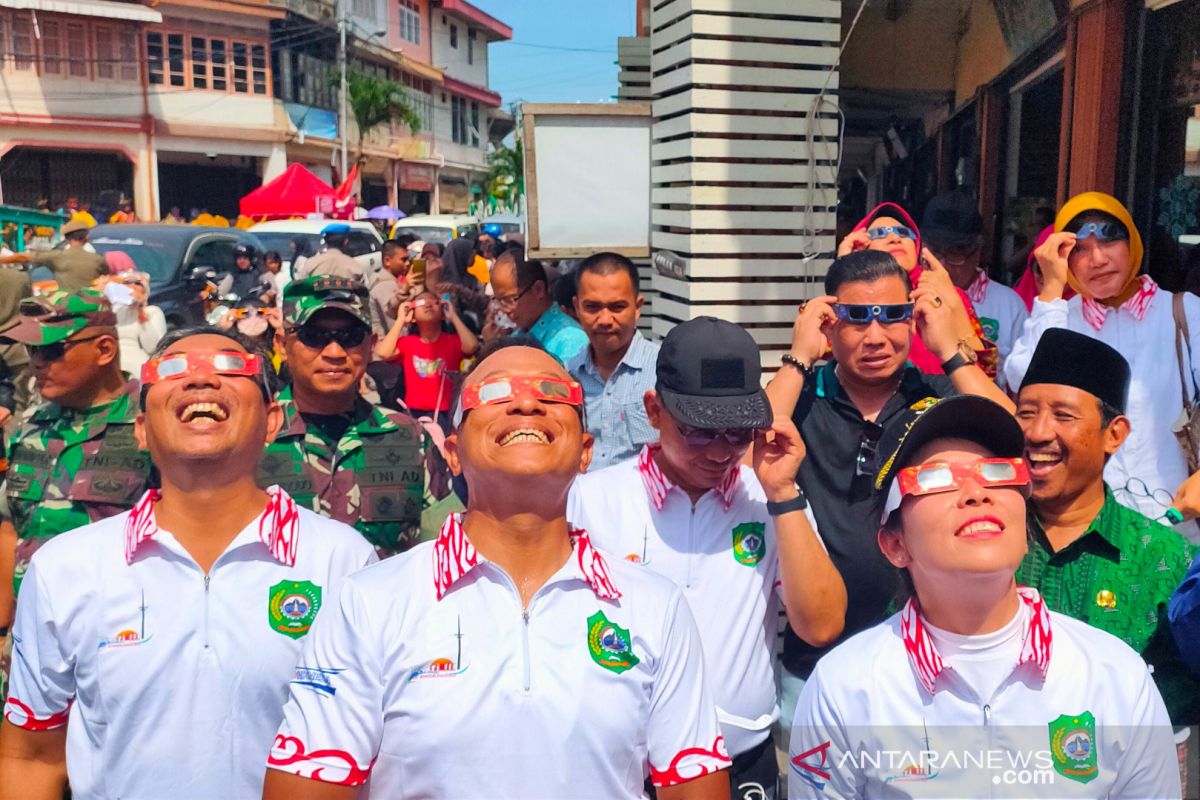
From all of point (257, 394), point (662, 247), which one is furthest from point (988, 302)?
point (257, 394)


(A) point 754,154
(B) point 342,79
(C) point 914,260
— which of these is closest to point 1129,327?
(C) point 914,260

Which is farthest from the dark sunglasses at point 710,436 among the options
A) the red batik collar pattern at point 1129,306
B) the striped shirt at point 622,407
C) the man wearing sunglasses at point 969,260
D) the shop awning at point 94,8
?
the shop awning at point 94,8

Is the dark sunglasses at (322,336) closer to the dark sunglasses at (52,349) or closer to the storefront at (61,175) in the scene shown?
the dark sunglasses at (52,349)

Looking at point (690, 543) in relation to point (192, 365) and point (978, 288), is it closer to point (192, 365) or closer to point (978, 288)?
point (192, 365)

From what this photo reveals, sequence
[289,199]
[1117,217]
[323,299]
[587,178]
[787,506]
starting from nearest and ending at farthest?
[787,506]
[323,299]
[1117,217]
[587,178]
[289,199]

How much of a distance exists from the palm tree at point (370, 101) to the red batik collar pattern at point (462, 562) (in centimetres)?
3715

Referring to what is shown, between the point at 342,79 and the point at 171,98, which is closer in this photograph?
the point at 171,98

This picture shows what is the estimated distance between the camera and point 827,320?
10.5 feet

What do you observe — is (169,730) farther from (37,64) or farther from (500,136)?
(500,136)

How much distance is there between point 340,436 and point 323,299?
468 mm

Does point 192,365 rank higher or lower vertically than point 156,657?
higher

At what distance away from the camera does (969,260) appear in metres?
5.02

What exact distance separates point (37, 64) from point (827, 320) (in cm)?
3186

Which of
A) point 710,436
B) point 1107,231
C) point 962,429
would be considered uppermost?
point 1107,231
